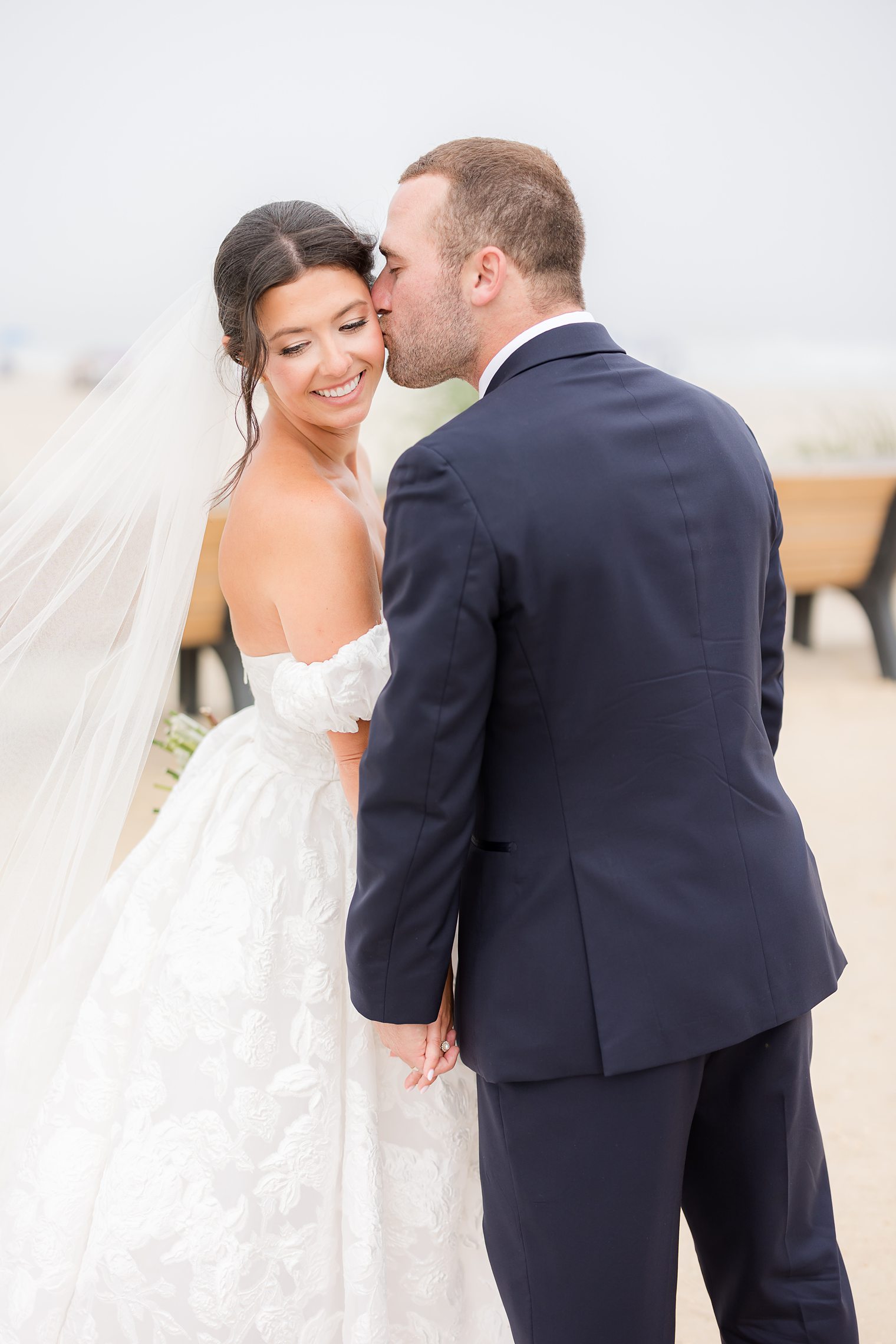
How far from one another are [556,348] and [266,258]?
456 millimetres

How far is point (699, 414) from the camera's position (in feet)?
4.15

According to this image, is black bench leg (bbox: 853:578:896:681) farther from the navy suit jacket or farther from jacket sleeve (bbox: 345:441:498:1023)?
jacket sleeve (bbox: 345:441:498:1023)

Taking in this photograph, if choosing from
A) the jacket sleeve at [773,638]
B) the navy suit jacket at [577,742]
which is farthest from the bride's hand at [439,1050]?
the jacket sleeve at [773,638]

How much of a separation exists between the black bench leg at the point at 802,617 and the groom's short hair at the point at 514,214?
546 cm

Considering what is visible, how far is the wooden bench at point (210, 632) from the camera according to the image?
16.1 feet

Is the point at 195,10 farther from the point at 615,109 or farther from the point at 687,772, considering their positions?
the point at 687,772

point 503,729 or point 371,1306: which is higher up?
point 503,729

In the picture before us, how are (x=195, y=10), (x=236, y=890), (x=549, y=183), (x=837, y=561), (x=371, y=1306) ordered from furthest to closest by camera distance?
(x=195, y=10)
(x=837, y=561)
(x=236, y=890)
(x=371, y=1306)
(x=549, y=183)

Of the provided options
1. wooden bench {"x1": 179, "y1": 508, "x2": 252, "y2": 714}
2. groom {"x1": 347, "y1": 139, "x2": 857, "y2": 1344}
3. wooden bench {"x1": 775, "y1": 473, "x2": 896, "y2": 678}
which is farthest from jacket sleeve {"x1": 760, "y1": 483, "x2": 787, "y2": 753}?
wooden bench {"x1": 775, "y1": 473, "x2": 896, "y2": 678}

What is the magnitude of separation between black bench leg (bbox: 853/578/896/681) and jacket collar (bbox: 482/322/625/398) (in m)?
5.31

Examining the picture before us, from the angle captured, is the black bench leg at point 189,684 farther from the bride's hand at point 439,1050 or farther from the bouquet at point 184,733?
the bride's hand at point 439,1050

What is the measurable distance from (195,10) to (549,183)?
6723 mm

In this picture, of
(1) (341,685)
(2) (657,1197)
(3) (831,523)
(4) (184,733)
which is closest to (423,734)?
(1) (341,685)

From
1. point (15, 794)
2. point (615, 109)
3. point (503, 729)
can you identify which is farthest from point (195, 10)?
point (503, 729)
